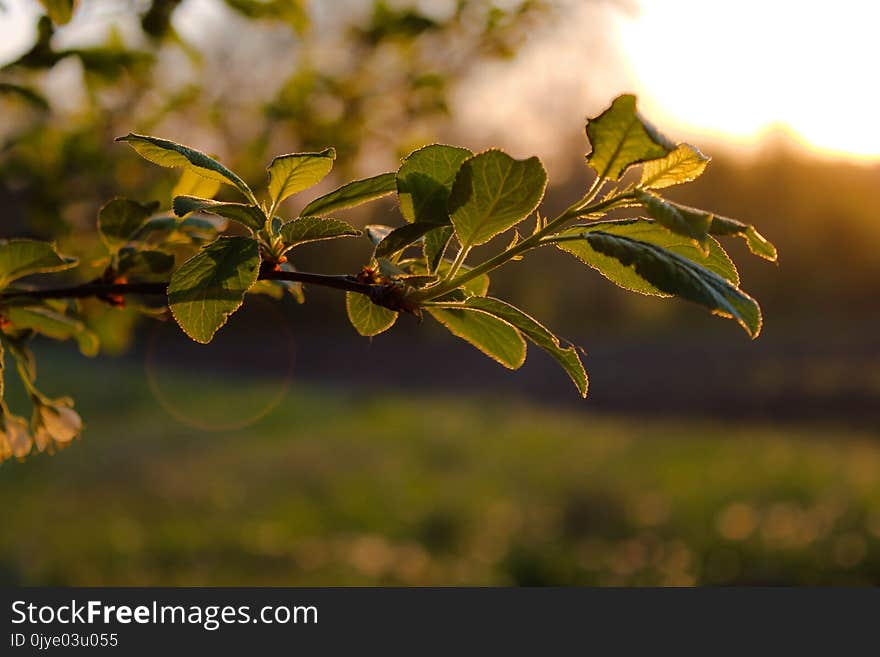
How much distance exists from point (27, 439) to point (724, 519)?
5015mm

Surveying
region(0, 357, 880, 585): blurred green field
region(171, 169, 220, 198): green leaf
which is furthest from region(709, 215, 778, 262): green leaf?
region(0, 357, 880, 585): blurred green field

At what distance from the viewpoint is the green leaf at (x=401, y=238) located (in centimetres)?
53

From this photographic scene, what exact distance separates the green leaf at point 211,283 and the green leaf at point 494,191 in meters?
0.14

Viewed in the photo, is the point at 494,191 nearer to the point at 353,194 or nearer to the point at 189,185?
the point at 353,194

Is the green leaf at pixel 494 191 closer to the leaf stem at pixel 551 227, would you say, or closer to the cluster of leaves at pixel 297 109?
the leaf stem at pixel 551 227

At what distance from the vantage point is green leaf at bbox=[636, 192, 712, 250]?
1.44 ft

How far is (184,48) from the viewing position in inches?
47.6

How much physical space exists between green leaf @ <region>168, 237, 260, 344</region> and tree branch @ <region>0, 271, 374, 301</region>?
22mm

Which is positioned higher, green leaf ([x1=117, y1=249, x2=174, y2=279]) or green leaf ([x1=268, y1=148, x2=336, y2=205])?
green leaf ([x1=117, y1=249, x2=174, y2=279])

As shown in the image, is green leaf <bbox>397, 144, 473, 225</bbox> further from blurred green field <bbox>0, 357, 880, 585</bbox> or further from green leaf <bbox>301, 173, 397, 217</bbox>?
blurred green field <bbox>0, 357, 880, 585</bbox>

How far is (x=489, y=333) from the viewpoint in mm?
605

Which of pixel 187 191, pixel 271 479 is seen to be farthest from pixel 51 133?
pixel 271 479

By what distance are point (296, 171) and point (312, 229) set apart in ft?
0.14

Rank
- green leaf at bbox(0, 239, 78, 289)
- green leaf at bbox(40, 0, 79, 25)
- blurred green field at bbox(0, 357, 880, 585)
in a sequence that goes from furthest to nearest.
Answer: blurred green field at bbox(0, 357, 880, 585) < green leaf at bbox(40, 0, 79, 25) < green leaf at bbox(0, 239, 78, 289)
